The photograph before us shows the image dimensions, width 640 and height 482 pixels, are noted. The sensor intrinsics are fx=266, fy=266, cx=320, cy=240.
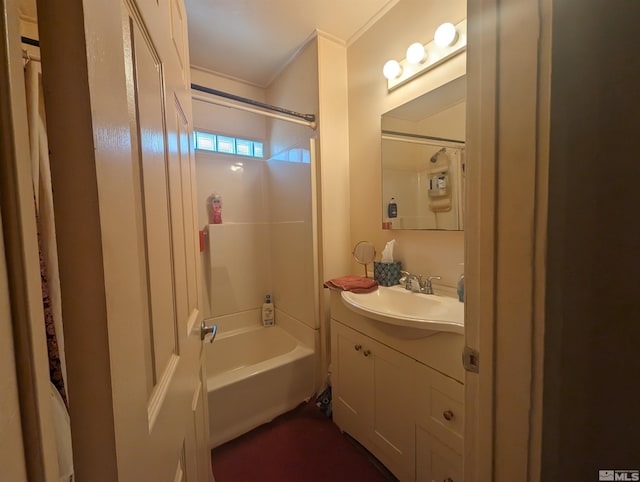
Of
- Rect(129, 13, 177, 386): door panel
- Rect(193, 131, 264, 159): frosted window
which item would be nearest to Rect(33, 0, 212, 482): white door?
Rect(129, 13, 177, 386): door panel

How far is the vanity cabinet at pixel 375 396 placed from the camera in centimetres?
114

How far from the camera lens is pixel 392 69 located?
1.47 meters

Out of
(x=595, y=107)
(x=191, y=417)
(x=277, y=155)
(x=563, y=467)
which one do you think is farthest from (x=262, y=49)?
(x=563, y=467)

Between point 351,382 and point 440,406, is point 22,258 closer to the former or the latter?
point 440,406

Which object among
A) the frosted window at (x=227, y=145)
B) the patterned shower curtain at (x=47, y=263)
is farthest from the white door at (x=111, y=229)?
the frosted window at (x=227, y=145)

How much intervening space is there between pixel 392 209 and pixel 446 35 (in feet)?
2.78

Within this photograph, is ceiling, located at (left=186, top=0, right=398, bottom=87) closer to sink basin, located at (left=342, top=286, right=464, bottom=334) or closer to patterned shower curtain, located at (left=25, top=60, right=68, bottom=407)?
patterned shower curtain, located at (left=25, top=60, right=68, bottom=407)

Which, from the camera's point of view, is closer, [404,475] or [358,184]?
[404,475]

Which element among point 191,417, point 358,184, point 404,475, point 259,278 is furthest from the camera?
point 259,278

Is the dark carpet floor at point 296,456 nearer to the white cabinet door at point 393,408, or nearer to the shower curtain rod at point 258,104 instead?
the white cabinet door at point 393,408

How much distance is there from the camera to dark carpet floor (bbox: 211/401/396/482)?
131cm

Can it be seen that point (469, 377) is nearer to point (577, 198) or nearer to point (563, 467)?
point (563, 467)

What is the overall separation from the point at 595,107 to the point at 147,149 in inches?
31.5

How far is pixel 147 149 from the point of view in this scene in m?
0.49
